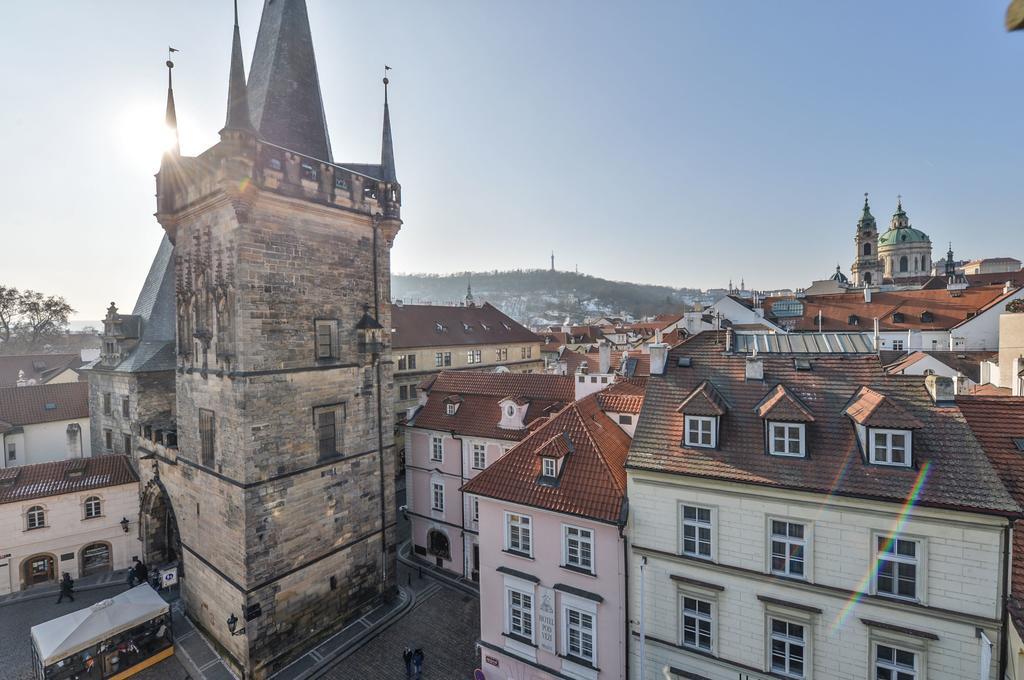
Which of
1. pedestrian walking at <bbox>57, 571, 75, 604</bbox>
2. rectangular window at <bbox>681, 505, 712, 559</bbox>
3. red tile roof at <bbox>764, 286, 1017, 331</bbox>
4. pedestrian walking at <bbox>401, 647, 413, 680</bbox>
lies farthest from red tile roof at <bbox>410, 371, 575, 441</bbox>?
red tile roof at <bbox>764, 286, 1017, 331</bbox>

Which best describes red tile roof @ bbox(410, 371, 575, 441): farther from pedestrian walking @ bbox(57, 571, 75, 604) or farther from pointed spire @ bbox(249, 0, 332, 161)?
pedestrian walking @ bbox(57, 571, 75, 604)

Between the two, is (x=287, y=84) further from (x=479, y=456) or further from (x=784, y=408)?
(x=784, y=408)

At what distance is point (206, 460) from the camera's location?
1655 cm

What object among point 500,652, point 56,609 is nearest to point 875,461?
point 500,652

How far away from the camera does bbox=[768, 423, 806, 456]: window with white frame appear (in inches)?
446

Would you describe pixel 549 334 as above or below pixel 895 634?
above

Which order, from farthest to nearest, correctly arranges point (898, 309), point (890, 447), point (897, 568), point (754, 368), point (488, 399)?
1. point (898, 309)
2. point (488, 399)
3. point (754, 368)
4. point (890, 447)
5. point (897, 568)

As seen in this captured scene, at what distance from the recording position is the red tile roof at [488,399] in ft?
70.1

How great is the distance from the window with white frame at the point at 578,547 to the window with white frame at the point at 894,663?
21.3 ft

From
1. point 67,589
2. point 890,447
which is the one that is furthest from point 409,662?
point 67,589

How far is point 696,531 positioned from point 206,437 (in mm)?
16485

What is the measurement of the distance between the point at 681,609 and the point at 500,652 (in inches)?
230

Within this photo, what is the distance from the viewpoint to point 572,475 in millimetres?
13875

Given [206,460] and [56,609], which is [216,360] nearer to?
[206,460]
